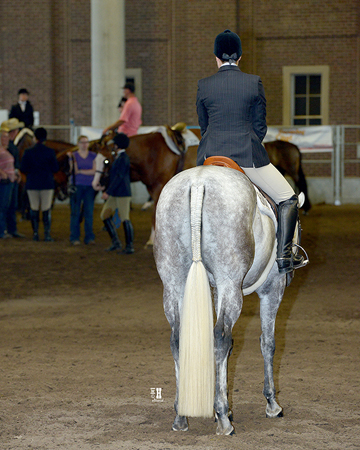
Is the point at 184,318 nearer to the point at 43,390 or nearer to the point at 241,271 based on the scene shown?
the point at 241,271

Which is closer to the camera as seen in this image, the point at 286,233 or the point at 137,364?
the point at 286,233

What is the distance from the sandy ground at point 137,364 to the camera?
156 inches

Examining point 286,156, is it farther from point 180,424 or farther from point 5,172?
point 180,424

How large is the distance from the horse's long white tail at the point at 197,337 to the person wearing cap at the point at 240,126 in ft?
2.20

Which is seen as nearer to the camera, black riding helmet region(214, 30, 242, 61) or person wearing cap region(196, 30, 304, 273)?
person wearing cap region(196, 30, 304, 273)

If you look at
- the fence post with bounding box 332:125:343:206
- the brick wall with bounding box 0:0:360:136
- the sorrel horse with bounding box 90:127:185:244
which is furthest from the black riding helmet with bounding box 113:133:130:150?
the brick wall with bounding box 0:0:360:136

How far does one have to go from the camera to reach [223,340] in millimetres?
3838

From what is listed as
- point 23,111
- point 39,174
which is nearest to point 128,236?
point 39,174

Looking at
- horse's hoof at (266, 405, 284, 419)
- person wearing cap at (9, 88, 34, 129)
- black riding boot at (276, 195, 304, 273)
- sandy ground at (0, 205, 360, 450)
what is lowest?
sandy ground at (0, 205, 360, 450)

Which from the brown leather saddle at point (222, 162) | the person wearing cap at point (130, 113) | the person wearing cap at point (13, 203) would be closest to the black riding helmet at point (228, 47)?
the brown leather saddle at point (222, 162)

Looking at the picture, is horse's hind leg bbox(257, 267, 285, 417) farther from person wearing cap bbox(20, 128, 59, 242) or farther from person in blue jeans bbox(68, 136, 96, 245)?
person wearing cap bbox(20, 128, 59, 242)

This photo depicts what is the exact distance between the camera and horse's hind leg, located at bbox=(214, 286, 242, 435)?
12.6ft

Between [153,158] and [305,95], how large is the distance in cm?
1208

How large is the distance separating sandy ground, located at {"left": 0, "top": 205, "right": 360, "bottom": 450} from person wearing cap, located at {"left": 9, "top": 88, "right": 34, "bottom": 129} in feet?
30.0
